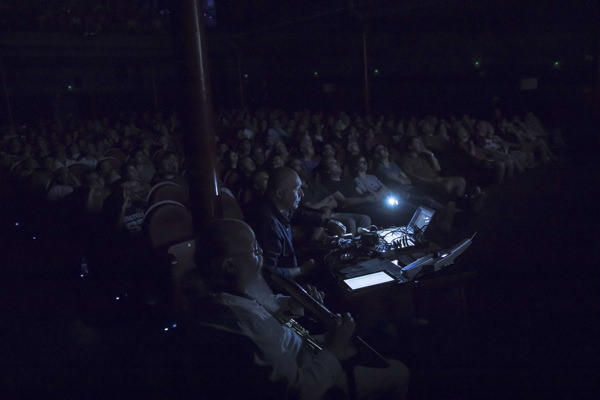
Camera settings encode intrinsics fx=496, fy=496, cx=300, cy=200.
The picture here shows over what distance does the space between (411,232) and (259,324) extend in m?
1.84

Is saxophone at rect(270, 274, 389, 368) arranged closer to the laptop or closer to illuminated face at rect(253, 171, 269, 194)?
the laptop

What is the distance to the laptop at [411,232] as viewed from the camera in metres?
3.00

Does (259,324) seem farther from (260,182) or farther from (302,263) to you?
(260,182)

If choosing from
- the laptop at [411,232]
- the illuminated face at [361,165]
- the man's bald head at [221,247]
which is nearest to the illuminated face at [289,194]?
the laptop at [411,232]

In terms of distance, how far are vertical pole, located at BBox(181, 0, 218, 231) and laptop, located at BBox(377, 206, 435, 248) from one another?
1.16m

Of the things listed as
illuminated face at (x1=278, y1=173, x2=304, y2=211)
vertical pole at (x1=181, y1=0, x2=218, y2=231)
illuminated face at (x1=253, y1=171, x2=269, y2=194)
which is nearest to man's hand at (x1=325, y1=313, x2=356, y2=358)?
illuminated face at (x1=278, y1=173, x2=304, y2=211)

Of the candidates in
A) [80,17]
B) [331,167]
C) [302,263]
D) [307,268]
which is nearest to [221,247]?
[307,268]

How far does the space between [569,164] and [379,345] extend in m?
6.45

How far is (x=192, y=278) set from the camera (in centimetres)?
169

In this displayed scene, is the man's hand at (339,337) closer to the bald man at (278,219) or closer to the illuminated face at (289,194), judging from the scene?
the bald man at (278,219)

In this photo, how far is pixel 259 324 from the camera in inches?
60.8

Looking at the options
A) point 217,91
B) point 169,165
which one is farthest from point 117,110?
point 169,165

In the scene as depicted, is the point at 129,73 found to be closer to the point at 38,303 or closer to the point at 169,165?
the point at 169,165

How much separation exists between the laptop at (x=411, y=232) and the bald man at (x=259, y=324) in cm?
132
